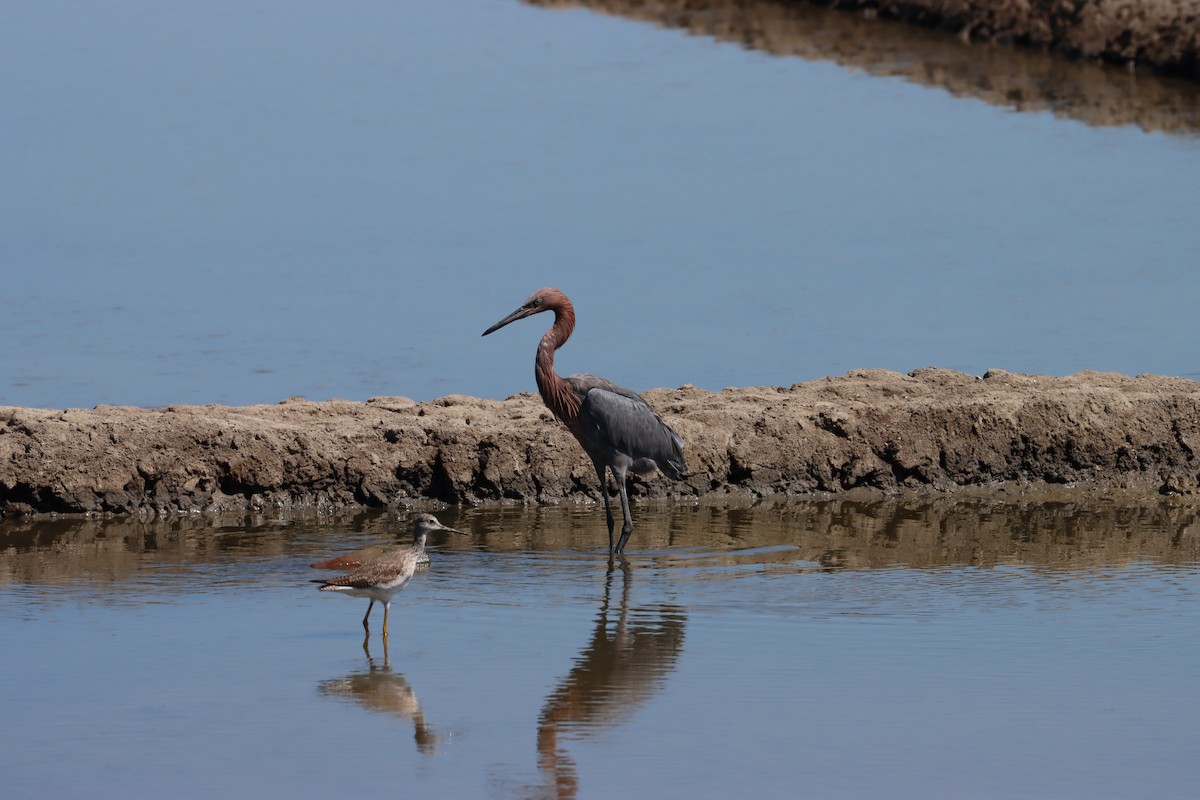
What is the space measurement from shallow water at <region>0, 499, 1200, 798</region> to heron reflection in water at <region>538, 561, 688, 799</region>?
0.07 ft

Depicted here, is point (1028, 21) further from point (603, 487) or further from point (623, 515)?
point (603, 487)

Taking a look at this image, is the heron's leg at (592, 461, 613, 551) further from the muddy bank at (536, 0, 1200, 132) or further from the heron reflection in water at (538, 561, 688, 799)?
the muddy bank at (536, 0, 1200, 132)

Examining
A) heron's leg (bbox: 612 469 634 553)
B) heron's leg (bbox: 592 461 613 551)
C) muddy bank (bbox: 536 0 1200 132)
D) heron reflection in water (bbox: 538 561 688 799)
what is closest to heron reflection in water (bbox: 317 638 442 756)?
heron reflection in water (bbox: 538 561 688 799)

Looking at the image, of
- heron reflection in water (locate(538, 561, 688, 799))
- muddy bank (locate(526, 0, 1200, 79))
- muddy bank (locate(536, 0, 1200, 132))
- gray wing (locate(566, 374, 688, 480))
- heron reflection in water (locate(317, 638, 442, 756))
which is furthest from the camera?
muddy bank (locate(526, 0, 1200, 79))

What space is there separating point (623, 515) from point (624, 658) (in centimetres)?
296

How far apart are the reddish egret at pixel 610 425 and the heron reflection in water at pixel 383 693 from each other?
2.90 meters

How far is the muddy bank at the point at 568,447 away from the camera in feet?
40.1

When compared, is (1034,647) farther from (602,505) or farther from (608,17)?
(608,17)

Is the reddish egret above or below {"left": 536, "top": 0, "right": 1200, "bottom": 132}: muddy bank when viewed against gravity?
below

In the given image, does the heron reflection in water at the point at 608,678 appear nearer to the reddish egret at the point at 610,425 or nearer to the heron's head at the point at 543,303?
the reddish egret at the point at 610,425

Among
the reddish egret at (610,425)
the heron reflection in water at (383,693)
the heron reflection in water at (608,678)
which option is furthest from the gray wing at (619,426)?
the heron reflection in water at (383,693)

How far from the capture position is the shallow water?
25.2ft

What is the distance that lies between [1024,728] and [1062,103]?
20127 millimetres

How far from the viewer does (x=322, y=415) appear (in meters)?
13.2
